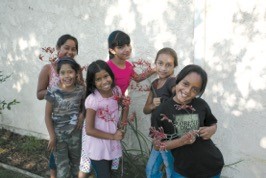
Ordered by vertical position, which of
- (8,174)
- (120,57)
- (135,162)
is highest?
(120,57)

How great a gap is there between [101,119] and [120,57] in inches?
25.4

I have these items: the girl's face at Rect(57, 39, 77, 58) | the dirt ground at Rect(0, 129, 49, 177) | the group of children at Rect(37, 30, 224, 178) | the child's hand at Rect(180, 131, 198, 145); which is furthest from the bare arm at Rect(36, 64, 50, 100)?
the child's hand at Rect(180, 131, 198, 145)

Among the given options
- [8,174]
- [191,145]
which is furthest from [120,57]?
[8,174]

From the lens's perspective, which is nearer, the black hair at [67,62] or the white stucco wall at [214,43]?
the black hair at [67,62]

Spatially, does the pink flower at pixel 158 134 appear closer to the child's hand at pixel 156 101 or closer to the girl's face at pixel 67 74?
the child's hand at pixel 156 101

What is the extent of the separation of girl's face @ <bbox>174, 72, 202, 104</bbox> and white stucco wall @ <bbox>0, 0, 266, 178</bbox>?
1.08 meters

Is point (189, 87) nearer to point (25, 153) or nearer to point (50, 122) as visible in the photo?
point (50, 122)

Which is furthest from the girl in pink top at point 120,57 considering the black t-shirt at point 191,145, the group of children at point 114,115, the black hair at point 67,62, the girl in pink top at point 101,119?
the black t-shirt at point 191,145

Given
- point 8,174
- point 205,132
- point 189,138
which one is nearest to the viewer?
point 189,138

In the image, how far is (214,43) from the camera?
135 inches

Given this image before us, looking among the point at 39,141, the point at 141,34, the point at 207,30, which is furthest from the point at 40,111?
the point at 207,30

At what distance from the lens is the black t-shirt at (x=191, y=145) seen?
246 cm

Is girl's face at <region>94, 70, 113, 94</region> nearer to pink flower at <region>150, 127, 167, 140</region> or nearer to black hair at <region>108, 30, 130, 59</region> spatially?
black hair at <region>108, 30, 130, 59</region>

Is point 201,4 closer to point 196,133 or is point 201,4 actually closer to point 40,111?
point 196,133
